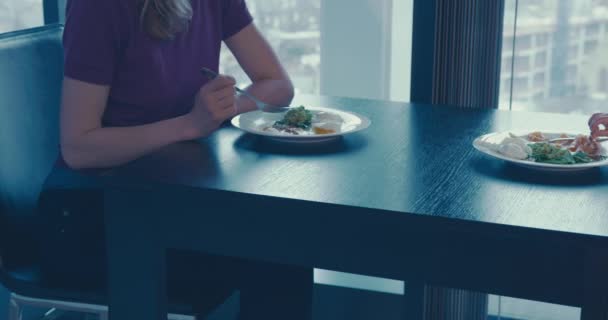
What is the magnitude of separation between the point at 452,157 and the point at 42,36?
977 mm

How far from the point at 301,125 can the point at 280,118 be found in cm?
11

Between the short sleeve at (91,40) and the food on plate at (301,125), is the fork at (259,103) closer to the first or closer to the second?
the food on plate at (301,125)

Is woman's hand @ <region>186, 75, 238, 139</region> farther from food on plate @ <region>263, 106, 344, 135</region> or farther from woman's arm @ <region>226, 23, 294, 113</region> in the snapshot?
woman's arm @ <region>226, 23, 294, 113</region>

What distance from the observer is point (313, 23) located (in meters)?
2.63

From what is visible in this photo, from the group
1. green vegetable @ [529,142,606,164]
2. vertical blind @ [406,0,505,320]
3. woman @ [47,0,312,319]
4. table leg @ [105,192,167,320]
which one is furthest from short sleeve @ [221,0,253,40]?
green vegetable @ [529,142,606,164]

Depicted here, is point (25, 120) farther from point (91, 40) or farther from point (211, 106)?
point (211, 106)

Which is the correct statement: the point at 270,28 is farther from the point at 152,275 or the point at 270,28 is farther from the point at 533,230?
the point at 533,230

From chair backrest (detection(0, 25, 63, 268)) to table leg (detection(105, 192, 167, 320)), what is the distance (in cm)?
39

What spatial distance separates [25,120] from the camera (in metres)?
1.90

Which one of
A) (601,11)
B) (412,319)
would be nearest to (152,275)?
(412,319)

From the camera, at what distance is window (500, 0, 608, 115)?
7.64 feet

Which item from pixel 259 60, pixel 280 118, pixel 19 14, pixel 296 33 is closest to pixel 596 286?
pixel 280 118

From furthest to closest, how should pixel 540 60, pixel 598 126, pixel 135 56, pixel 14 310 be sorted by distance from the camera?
pixel 540 60, pixel 14 310, pixel 135 56, pixel 598 126

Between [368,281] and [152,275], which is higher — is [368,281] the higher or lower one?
the lower one
